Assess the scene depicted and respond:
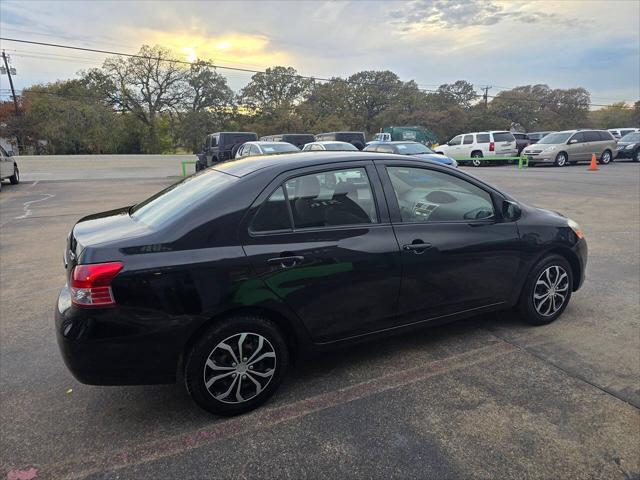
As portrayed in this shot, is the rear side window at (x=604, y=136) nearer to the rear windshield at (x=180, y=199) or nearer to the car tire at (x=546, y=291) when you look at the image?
the car tire at (x=546, y=291)

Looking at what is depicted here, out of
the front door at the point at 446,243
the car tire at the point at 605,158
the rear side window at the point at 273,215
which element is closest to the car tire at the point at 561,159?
the car tire at the point at 605,158

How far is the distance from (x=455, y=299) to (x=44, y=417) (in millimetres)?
2962

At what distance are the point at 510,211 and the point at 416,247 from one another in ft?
3.42

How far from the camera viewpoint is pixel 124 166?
30875 mm

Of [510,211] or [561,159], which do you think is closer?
[510,211]

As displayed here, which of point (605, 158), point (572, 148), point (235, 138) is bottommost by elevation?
point (605, 158)

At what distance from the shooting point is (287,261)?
2.69 m

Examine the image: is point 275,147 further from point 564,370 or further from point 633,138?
point 633,138

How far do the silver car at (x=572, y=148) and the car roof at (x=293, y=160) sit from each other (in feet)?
70.9

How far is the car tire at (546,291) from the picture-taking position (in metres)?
3.72

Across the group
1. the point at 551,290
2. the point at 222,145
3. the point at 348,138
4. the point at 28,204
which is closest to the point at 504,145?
the point at 348,138

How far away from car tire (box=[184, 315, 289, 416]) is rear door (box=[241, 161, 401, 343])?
0.85 ft

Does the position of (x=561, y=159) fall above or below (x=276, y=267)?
below

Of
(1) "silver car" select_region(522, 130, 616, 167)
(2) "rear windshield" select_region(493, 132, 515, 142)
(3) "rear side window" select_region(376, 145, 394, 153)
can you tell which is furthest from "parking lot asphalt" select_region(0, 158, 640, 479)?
(2) "rear windshield" select_region(493, 132, 515, 142)
